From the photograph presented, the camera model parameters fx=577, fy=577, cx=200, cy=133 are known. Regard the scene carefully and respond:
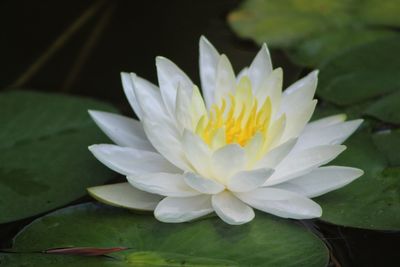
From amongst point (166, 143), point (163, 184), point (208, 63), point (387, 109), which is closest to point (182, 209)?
point (163, 184)

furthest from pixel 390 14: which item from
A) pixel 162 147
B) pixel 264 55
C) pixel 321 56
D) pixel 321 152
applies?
pixel 162 147

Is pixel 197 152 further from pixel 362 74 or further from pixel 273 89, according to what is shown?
pixel 362 74

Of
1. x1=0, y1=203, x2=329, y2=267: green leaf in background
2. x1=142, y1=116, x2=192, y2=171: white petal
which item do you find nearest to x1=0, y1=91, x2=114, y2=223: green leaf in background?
x1=0, y1=203, x2=329, y2=267: green leaf in background

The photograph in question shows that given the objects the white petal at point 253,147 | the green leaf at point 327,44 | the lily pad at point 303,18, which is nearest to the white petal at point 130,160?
the white petal at point 253,147

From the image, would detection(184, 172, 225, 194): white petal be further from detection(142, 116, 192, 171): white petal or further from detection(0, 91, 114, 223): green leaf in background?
detection(0, 91, 114, 223): green leaf in background

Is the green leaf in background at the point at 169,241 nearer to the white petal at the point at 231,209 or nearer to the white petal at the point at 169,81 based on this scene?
the white petal at the point at 231,209

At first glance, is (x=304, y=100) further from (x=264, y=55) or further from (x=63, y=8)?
(x=63, y=8)
